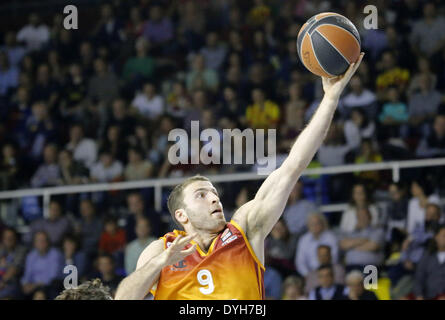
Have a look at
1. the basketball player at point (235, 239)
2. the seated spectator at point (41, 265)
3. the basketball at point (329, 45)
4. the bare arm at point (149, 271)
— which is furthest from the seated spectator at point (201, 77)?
the bare arm at point (149, 271)

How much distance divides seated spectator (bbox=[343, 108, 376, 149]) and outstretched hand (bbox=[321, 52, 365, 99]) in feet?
19.4

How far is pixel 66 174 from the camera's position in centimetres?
1181

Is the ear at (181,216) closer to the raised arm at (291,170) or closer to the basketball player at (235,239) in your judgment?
the basketball player at (235,239)

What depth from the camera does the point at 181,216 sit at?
511 cm

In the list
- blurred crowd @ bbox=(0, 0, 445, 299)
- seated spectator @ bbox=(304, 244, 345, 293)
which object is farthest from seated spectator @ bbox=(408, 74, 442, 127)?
seated spectator @ bbox=(304, 244, 345, 293)

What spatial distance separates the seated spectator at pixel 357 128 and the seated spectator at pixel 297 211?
3.90 ft

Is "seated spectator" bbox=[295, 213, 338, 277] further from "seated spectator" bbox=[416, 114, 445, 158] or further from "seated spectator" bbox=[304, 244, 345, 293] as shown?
"seated spectator" bbox=[416, 114, 445, 158]

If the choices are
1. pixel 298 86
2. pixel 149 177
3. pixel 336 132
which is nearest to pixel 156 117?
pixel 149 177

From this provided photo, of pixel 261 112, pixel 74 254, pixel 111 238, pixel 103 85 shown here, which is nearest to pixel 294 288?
pixel 111 238

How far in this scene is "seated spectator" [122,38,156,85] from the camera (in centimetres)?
1334

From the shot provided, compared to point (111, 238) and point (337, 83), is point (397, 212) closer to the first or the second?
point (111, 238)

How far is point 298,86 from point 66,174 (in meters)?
3.41

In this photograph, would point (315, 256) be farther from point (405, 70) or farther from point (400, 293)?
point (405, 70)

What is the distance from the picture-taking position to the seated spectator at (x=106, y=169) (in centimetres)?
1159
